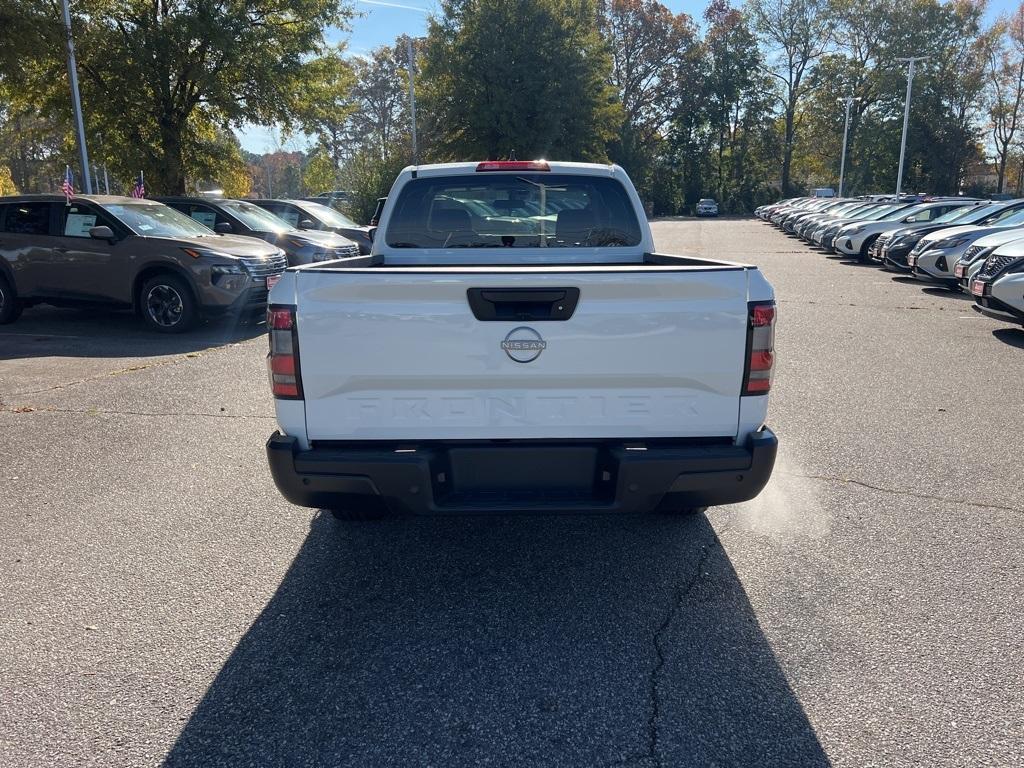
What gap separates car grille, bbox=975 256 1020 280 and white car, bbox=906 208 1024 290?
13.5ft

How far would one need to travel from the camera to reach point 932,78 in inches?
2445

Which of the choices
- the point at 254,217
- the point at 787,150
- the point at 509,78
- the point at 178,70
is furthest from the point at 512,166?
the point at 787,150

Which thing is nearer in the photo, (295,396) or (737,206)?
(295,396)

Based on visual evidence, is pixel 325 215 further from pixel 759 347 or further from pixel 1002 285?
pixel 759 347

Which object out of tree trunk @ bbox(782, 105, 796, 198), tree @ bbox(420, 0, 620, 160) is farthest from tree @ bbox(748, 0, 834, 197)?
tree @ bbox(420, 0, 620, 160)

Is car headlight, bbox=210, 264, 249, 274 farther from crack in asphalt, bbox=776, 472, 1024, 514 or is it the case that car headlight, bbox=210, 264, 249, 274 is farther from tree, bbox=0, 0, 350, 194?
tree, bbox=0, 0, 350, 194

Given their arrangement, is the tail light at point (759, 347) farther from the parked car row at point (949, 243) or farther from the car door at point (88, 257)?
the car door at point (88, 257)

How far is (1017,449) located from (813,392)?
1.86 metres

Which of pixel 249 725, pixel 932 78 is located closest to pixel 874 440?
pixel 249 725

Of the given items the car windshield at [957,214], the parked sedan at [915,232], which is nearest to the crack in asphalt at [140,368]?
the parked sedan at [915,232]

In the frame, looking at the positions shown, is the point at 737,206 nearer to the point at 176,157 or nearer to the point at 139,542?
the point at 176,157

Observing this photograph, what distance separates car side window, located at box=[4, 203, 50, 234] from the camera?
10688mm

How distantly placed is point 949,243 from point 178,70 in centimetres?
1707

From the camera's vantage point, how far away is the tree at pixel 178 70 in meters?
18.3
